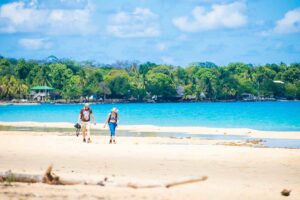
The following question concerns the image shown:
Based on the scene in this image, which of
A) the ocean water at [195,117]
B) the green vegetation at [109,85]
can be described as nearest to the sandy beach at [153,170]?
the ocean water at [195,117]

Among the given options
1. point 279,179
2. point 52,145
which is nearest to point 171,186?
point 279,179

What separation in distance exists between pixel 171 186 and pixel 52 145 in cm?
1126

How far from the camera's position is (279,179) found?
1462cm

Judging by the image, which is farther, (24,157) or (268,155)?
(268,155)

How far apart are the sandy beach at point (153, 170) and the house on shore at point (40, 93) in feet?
545

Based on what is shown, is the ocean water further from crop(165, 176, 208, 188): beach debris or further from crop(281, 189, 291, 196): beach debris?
crop(281, 189, 291, 196): beach debris

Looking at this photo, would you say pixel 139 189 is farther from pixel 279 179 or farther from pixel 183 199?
pixel 279 179

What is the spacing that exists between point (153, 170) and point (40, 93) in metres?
176

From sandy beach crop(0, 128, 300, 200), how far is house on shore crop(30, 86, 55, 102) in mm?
Result: 166174

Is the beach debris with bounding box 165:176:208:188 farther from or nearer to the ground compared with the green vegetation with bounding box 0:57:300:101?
nearer to the ground

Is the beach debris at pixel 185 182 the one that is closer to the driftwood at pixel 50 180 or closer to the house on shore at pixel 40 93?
the driftwood at pixel 50 180

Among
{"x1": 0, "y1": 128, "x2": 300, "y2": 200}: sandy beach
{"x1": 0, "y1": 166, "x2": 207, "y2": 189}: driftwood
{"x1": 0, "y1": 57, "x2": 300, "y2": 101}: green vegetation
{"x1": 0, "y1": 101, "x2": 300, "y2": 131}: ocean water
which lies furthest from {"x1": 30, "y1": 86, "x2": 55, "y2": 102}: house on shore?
{"x1": 0, "y1": 166, "x2": 207, "y2": 189}: driftwood

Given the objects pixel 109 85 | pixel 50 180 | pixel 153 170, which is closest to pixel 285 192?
pixel 153 170

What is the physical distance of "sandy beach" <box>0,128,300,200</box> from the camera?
11.9 meters
